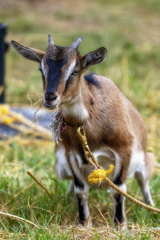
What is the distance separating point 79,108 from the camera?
9.93 feet

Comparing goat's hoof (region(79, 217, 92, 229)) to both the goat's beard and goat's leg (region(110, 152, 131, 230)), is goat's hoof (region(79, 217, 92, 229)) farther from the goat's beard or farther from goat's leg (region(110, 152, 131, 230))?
the goat's beard

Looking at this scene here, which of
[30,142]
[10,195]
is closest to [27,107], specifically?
[30,142]

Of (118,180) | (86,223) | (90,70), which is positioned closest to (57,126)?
(118,180)

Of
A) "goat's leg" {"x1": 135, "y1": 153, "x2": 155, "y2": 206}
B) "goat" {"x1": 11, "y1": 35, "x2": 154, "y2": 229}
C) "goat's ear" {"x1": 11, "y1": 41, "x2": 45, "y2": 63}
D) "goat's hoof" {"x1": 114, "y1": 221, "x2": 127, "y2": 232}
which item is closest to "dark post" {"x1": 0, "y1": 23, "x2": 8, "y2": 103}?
"goat" {"x1": 11, "y1": 35, "x2": 154, "y2": 229}

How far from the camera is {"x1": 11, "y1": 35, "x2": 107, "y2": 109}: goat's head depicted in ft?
8.69

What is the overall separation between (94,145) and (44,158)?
227 centimetres

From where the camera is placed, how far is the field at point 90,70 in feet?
11.1

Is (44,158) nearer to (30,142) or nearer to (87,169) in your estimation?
(30,142)

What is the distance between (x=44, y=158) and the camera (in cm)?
535

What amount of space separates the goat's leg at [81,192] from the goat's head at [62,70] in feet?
2.69

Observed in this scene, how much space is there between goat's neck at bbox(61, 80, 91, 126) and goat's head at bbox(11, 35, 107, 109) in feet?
0.33

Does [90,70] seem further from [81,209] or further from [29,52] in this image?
[29,52]

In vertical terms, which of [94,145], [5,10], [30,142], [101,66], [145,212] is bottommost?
[145,212]

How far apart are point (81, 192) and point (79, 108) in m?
0.91
